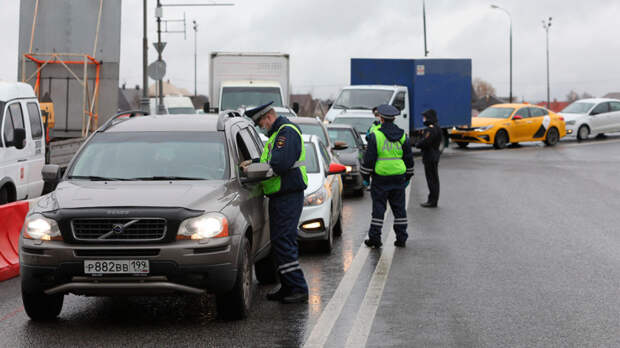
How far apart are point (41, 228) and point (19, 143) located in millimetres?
6149

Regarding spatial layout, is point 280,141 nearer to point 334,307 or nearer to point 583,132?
point 334,307

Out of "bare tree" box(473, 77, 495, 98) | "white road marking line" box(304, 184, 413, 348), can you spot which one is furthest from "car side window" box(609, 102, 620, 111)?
"bare tree" box(473, 77, 495, 98)

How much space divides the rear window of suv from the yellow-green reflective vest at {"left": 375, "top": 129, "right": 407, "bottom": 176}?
3400 millimetres

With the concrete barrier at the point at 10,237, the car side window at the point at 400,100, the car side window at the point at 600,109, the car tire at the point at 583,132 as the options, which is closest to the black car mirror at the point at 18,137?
the concrete barrier at the point at 10,237

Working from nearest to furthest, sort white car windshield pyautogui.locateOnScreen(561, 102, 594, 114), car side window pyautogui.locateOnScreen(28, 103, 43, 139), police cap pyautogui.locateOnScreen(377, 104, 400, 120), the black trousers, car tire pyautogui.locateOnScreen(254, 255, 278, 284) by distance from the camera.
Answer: car tire pyautogui.locateOnScreen(254, 255, 278, 284) → police cap pyautogui.locateOnScreen(377, 104, 400, 120) → car side window pyautogui.locateOnScreen(28, 103, 43, 139) → the black trousers → white car windshield pyautogui.locateOnScreen(561, 102, 594, 114)

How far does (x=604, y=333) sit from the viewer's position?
21.9 ft

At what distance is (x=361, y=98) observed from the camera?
28.5 metres

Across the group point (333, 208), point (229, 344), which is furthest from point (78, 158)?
point (333, 208)

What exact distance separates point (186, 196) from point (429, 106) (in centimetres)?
2422

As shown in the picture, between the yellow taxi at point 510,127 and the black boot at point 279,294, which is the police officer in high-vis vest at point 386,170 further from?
the yellow taxi at point 510,127

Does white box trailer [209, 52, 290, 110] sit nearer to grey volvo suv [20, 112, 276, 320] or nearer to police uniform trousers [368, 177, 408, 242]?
police uniform trousers [368, 177, 408, 242]

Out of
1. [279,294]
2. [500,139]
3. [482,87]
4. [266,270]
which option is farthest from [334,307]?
[482,87]

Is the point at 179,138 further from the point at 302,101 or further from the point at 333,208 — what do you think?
the point at 302,101

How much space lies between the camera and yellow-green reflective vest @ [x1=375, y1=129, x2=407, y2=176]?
1110 centimetres
